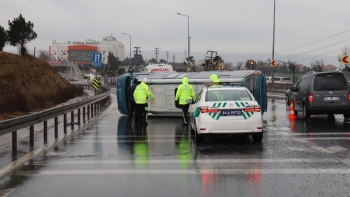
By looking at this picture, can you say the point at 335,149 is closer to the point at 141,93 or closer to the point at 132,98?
the point at 141,93

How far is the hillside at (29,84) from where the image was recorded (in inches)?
1366

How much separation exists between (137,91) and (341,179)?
1133cm

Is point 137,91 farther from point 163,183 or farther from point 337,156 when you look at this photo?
point 163,183

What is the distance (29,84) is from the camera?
142 ft

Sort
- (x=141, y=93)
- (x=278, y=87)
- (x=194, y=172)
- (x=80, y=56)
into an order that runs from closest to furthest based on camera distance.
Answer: (x=194, y=172)
(x=141, y=93)
(x=278, y=87)
(x=80, y=56)

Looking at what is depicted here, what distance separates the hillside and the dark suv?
16855 mm

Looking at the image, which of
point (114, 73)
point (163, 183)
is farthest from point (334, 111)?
point (114, 73)

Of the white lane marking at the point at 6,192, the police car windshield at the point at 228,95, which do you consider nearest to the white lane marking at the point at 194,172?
the white lane marking at the point at 6,192

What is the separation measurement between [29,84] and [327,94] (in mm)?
30095

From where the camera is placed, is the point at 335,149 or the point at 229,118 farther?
the point at 229,118

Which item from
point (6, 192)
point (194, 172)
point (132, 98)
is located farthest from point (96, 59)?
point (6, 192)

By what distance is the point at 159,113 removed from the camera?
21.9 meters

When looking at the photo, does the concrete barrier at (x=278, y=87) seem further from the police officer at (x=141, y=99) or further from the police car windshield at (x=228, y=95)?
the police car windshield at (x=228, y=95)

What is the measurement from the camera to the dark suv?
1847 cm
